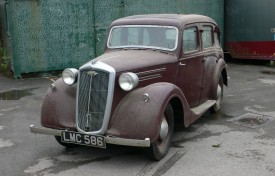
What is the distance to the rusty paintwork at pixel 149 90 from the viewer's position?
4.91 meters

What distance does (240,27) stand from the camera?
1420cm

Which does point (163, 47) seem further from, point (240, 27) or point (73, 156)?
point (240, 27)

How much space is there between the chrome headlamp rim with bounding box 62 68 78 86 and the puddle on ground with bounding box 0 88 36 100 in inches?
162

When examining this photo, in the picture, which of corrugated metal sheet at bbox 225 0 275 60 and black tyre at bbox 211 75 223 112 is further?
corrugated metal sheet at bbox 225 0 275 60

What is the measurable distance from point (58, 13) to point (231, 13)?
21.4 feet

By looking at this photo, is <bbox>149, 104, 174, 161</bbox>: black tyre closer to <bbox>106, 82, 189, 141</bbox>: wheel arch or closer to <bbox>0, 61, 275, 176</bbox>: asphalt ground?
<bbox>0, 61, 275, 176</bbox>: asphalt ground

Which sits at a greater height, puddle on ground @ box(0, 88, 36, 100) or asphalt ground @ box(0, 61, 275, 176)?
puddle on ground @ box(0, 88, 36, 100)

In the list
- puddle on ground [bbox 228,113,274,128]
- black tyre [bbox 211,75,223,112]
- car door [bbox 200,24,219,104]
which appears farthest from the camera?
black tyre [bbox 211,75,223,112]

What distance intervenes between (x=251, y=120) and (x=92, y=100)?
130 inches

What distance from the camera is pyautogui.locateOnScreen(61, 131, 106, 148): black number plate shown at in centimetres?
487

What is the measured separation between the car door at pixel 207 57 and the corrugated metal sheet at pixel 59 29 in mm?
5383

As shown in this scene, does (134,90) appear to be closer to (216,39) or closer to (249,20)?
(216,39)

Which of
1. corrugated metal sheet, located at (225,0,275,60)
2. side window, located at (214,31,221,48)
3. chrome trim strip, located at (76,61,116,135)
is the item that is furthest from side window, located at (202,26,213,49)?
corrugated metal sheet, located at (225,0,275,60)

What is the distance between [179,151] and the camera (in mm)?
5586
